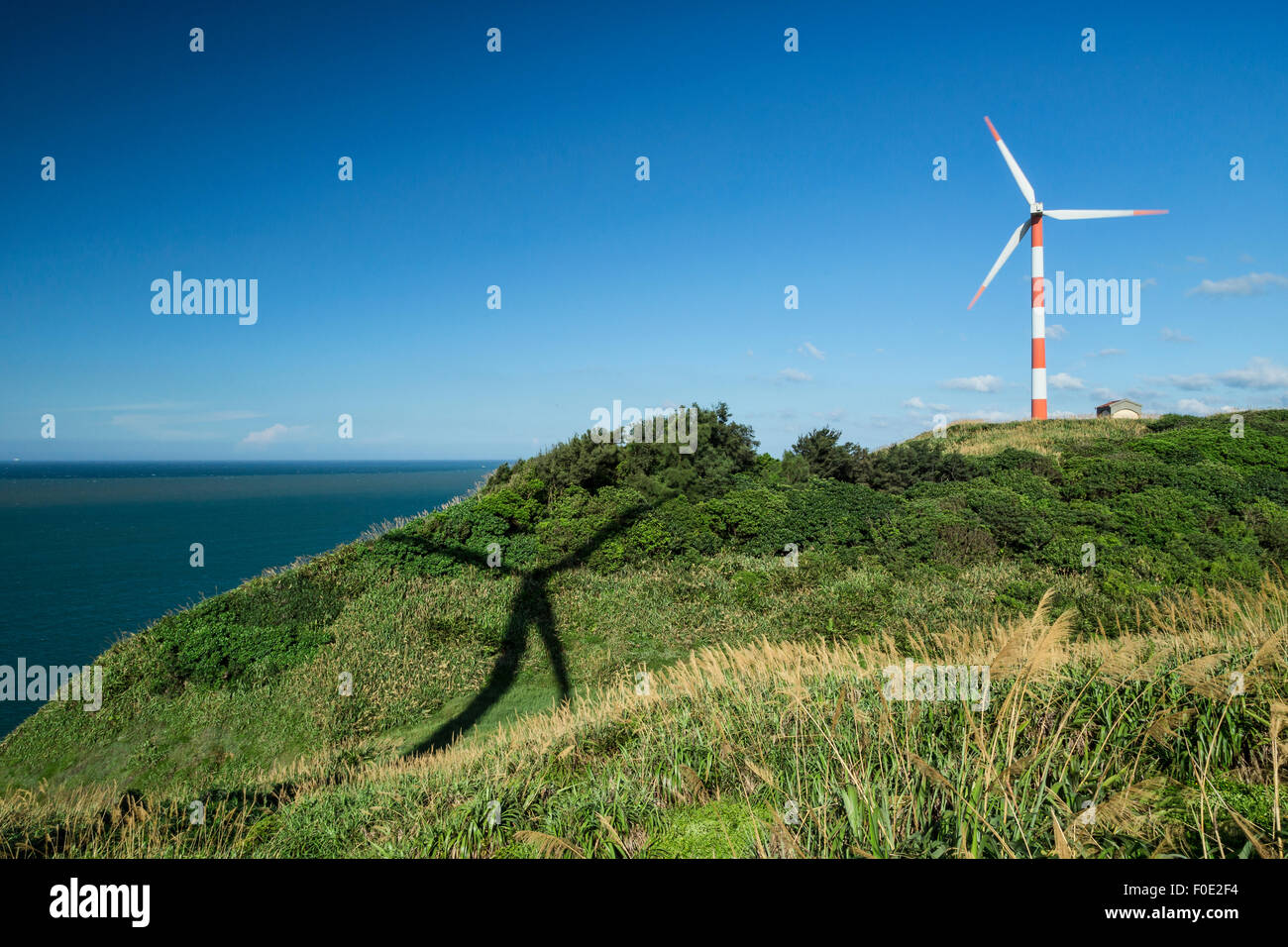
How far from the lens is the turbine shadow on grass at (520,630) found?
12805 mm

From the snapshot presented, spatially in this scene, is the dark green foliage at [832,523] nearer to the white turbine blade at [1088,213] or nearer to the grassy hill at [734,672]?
the grassy hill at [734,672]

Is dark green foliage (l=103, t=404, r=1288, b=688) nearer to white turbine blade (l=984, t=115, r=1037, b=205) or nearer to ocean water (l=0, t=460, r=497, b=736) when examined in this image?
ocean water (l=0, t=460, r=497, b=736)

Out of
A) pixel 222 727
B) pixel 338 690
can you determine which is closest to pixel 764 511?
pixel 338 690

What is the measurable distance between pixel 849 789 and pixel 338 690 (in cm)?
1406

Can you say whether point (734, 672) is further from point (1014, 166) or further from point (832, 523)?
point (1014, 166)

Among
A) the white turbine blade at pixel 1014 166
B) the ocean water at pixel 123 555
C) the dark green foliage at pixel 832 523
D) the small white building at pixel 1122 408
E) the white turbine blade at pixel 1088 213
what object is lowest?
the ocean water at pixel 123 555

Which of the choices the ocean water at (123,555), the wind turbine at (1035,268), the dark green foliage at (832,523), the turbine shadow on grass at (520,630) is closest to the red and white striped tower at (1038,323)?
the wind turbine at (1035,268)

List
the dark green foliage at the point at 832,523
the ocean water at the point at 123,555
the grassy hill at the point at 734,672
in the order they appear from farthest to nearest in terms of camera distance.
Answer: the ocean water at the point at 123,555
the dark green foliage at the point at 832,523
the grassy hill at the point at 734,672

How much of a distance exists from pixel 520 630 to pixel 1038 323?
35.8 meters

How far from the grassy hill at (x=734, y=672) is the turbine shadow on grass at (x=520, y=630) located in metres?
0.11

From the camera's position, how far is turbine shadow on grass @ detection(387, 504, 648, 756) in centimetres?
1280
